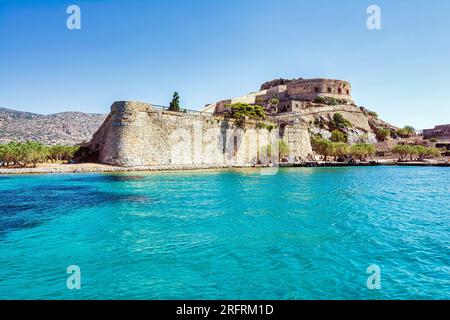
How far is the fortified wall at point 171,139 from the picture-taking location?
34.0 metres

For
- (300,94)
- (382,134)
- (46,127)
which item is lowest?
(382,134)

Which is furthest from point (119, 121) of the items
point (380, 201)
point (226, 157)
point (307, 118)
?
point (307, 118)

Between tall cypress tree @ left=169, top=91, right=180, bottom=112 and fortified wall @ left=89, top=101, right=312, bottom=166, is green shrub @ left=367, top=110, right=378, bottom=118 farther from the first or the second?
tall cypress tree @ left=169, top=91, right=180, bottom=112

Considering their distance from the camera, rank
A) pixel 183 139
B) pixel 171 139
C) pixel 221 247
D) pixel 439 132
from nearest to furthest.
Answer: pixel 221 247 < pixel 171 139 < pixel 183 139 < pixel 439 132

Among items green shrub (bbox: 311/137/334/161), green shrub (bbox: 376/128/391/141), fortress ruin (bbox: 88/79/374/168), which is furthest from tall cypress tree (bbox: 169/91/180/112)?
green shrub (bbox: 376/128/391/141)

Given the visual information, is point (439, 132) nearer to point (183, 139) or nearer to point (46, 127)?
point (183, 139)

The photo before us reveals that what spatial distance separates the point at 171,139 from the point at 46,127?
98929 millimetres

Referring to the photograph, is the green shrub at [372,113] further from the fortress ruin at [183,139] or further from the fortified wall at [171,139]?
the fortified wall at [171,139]

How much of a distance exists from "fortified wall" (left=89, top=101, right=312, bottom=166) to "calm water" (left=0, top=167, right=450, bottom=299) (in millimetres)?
17428

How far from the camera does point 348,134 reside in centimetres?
6906

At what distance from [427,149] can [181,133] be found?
167 feet

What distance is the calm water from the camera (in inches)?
257

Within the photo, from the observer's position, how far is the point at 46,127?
11650 centimetres

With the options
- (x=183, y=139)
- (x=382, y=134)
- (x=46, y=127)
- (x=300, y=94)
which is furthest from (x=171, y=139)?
(x=46, y=127)
